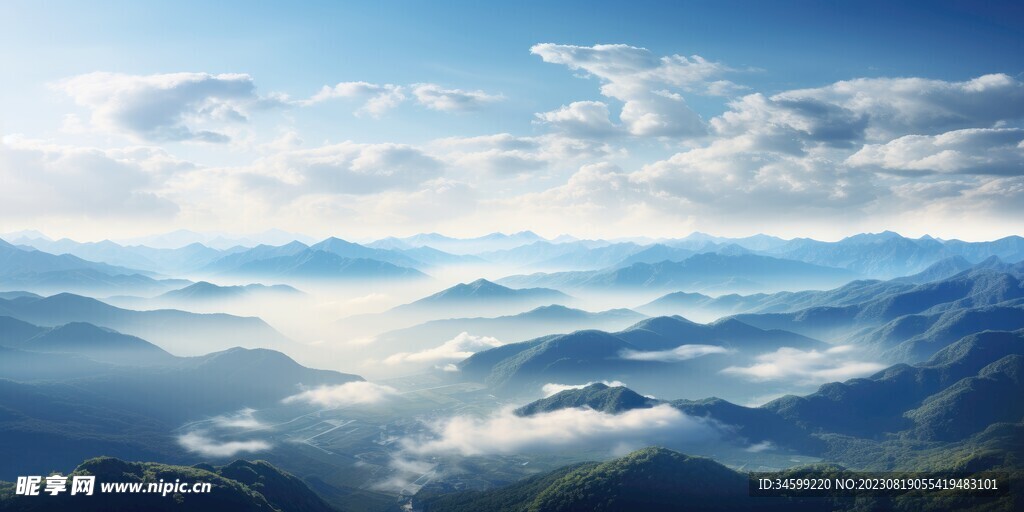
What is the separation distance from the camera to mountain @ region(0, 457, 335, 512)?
146m

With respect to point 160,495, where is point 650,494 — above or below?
below

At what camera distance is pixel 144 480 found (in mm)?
159625

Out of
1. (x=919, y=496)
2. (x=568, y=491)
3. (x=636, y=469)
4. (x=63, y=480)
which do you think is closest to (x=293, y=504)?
(x=63, y=480)

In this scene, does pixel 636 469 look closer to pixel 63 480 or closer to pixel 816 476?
pixel 816 476

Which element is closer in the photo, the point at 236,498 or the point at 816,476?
the point at 236,498

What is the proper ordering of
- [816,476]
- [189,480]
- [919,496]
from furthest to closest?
[816,476] < [919,496] < [189,480]

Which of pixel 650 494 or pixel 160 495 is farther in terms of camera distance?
pixel 650 494

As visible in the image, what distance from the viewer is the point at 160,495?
157 metres

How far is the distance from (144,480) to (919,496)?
230662 millimetres

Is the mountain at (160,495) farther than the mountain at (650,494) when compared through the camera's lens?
No

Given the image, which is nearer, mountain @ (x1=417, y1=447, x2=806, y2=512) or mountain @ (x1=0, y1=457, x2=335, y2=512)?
mountain @ (x1=0, y1=457, x2=335, y2=512)

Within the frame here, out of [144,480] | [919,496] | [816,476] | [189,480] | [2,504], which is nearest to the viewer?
[2,504]

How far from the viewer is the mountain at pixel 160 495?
146250mm

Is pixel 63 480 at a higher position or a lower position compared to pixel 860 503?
higher
